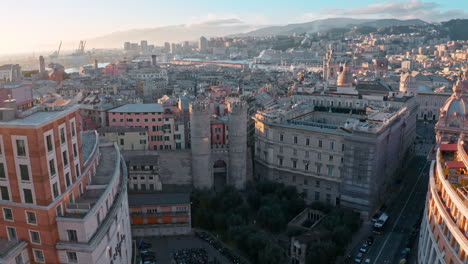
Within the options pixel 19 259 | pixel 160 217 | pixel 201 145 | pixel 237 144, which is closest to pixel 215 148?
pixel 201 145

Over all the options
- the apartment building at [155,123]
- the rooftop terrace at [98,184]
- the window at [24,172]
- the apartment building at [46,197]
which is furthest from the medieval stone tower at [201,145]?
the window at [24,172]

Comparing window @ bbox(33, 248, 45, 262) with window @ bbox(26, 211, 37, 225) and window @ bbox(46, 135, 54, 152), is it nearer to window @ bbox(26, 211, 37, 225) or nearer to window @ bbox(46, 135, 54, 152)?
window @ bbox(26, 211, 37, 225)

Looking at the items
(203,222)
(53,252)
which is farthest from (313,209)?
Result: (53,252)

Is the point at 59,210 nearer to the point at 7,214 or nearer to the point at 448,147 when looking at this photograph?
the point at 7,214

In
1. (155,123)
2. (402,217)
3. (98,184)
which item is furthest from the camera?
(155,123)

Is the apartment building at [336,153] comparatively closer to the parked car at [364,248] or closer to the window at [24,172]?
the parked car at [364,248]

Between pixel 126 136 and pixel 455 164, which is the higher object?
pixel 455 164

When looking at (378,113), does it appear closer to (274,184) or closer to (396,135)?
(396,135)
